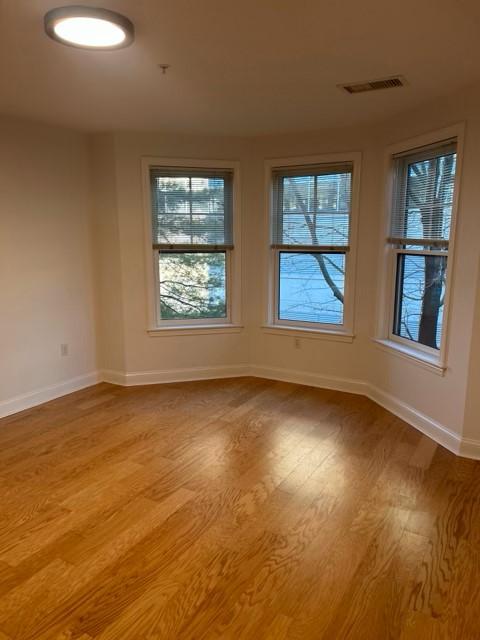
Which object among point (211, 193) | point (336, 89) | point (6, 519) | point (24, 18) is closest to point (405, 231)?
point (336, 89)

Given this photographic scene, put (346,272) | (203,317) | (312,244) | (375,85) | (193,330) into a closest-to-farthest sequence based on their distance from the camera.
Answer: (375,85) < (346,272) < (312,244) < (193,330) < (203,317)

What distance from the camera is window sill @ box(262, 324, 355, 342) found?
4.41 metres

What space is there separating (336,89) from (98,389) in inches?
129

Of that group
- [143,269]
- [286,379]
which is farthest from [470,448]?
[143,269]

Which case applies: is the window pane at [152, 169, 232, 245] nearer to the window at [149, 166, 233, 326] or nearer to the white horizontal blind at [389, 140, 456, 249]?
the window at [149, 166, 233, 326]

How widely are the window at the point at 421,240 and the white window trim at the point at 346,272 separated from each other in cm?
37

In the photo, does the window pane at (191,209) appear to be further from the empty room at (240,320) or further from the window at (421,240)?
the window at (421,240)

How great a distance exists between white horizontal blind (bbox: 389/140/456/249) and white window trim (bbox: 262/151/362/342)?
0.38 m

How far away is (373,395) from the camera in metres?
4.26

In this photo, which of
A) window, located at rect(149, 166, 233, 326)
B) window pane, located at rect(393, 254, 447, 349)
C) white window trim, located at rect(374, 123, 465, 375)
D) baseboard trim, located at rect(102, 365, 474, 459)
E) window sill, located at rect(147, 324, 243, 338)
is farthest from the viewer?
window sill, located at rect(147, 324, 243, 338)

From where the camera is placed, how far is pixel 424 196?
357 centimetres

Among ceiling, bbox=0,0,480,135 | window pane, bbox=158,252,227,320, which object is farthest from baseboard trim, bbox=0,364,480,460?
ceiling, bbox=0,0,480,135

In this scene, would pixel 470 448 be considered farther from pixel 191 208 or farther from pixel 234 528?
pixel 191 208

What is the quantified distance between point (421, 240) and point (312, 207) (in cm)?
117
